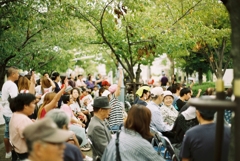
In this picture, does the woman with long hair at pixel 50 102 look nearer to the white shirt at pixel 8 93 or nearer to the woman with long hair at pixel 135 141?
the white shirt at pixel 8 93

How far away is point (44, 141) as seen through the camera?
2.42 meters

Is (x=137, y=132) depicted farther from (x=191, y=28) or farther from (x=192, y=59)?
(x=192, y=59)

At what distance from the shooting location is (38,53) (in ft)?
55.7

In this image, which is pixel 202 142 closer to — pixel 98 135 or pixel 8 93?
pixel 98 135

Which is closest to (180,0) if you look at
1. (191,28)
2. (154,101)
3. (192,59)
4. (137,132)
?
(191,28)

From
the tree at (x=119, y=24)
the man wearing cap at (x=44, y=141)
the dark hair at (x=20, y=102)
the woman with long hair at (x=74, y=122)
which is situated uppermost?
Result: the tree at (x=119, y=24)

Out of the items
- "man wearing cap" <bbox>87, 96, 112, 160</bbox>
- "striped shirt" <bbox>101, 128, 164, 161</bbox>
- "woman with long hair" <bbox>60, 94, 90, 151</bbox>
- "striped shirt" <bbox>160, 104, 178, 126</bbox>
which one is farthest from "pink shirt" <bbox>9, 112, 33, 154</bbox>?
"striped shirt" <bbox>160, 104, 178, 126</bbox>

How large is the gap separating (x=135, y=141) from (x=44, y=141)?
140cm

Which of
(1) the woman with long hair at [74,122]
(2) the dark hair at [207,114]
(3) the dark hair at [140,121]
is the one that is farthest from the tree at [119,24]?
(2) the dark hair at [207,114]

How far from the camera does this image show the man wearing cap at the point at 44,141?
2.43m

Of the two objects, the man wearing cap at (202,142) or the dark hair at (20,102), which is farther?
the dark hair at (20,102)

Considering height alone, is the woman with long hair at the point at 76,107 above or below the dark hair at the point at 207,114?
below

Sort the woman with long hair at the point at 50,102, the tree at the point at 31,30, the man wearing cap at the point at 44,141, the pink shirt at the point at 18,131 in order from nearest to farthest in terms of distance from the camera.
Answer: the man wearing cap at the point at 44,141, the pink shirt at the point at 18,131, the woman with long hair at the point at 50,102, the tree at the point at 31,30

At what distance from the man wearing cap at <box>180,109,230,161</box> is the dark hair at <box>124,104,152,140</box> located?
47 centimetres
